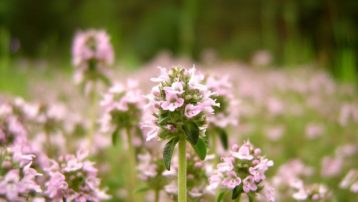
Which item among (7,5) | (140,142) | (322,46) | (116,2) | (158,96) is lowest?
(158,96)

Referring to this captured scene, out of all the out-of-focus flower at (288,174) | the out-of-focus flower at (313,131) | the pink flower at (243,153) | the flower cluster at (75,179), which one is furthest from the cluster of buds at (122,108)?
the out-of-focus flower at (313,131)

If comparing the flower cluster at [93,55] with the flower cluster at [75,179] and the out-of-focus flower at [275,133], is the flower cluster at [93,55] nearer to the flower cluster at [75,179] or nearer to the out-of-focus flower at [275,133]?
the flower cluster at [75,179]

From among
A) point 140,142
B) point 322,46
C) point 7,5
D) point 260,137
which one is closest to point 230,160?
point 140,142

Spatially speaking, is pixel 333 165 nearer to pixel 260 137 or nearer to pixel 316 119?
pixel 260 137

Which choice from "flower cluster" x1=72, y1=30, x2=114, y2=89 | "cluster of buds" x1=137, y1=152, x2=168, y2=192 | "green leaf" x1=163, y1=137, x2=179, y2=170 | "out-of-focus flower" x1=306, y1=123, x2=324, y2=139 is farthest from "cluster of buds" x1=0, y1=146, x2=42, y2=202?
"out-of-focus flower" x1=306, y1=123, x2=324, y2=139

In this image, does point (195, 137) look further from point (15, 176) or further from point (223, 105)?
point (223, 105)

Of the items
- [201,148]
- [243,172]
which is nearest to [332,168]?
[243,172]
